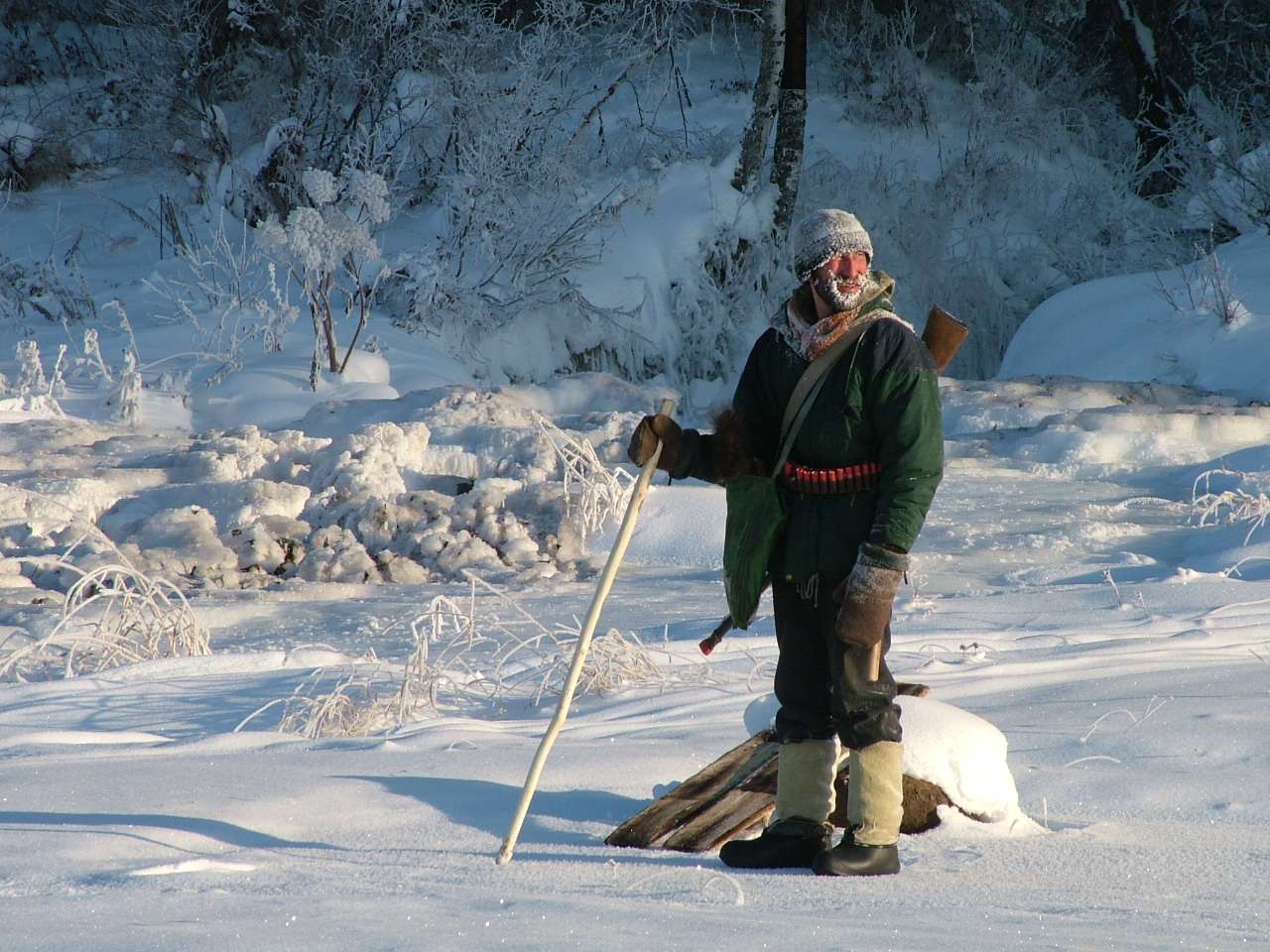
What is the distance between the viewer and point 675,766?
11.9ft

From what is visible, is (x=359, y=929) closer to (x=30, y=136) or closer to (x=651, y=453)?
(x=651, y=453)

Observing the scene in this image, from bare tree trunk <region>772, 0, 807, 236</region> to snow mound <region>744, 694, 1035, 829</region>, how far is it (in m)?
10.7

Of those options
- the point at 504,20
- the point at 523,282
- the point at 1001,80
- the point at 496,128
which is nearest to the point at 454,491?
the point at 523,282

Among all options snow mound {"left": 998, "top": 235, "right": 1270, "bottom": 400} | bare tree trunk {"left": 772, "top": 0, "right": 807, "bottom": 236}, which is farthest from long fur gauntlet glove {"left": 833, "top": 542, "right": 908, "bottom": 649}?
bare tree trunk {"left": 772, "top": 0, "right": 807, "bottom": 236}

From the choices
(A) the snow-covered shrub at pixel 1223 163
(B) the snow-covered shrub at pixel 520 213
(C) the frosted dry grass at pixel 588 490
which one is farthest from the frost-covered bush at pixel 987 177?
(C) the frosted dry grass at pixel 588 490

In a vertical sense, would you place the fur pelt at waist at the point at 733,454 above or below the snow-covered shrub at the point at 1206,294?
above

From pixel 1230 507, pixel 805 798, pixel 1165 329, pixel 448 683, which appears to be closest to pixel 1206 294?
pixel 1165 329

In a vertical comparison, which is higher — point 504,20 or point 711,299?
point 504,20

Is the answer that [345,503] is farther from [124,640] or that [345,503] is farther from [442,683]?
[442,683]

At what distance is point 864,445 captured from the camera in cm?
290

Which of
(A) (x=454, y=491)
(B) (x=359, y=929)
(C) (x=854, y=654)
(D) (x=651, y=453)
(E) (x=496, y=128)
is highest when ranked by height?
(E) (x=496, y=128)

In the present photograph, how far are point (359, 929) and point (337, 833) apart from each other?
2.81 feet

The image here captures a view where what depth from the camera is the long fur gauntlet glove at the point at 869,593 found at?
2.77 meters

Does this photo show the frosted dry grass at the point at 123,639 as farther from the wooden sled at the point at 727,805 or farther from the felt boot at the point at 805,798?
the felt boot at the point at 805,798
